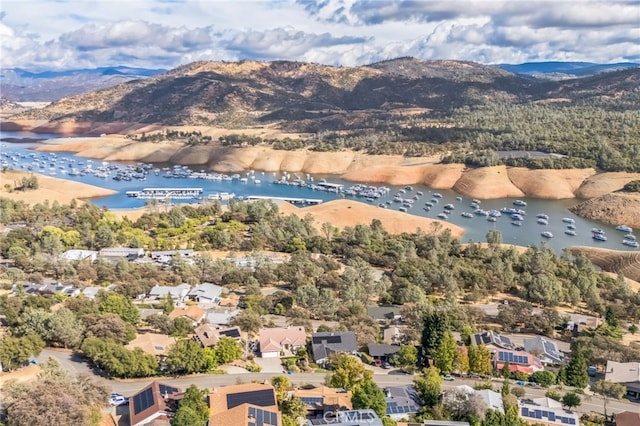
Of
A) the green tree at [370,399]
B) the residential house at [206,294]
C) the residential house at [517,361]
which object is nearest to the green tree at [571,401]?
the residential house at [517,361]

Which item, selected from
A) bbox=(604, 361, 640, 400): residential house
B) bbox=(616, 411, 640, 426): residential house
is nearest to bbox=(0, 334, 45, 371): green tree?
bbox=(616, 411, 640, 426): residential house

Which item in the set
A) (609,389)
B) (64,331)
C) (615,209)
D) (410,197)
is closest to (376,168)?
(410,197)

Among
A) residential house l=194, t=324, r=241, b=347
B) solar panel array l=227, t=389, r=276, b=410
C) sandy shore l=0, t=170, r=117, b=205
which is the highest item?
sandy shore l=0, t=170, r=117, b=205

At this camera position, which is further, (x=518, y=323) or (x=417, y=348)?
(x=518, y=323)

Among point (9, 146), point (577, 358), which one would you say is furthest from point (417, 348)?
point (9, 146)

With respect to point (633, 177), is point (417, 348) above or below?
below

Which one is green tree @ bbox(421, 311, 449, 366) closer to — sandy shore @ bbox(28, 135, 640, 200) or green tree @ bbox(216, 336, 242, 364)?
green tree @ bbox(216, 336, 242, 364)

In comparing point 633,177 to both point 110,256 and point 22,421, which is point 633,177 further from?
point 22,421
